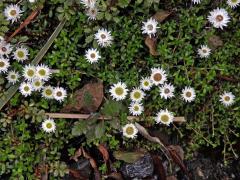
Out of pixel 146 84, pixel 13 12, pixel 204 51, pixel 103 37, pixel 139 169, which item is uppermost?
pixel 13 12

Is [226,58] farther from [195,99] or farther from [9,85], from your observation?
[9,85]

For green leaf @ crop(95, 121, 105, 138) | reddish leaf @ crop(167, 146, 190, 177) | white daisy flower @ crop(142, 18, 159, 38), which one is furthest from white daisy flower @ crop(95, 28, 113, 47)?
reddish leaf @ crop(167, 146, 190, 177)

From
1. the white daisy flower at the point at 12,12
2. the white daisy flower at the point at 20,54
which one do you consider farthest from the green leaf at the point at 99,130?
the white daisy flower at the point at 12,12

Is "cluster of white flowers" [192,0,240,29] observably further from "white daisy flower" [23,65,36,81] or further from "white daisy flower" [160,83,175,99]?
"white daisy flower" [23,65,36,81]

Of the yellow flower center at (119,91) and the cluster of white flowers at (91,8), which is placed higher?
the cluster of white flowers at (91,8)

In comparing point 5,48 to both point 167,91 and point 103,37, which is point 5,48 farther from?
point 167,91

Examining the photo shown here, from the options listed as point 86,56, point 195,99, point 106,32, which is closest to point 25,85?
point 86,56

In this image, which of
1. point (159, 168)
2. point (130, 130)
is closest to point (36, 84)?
point (130, 130)

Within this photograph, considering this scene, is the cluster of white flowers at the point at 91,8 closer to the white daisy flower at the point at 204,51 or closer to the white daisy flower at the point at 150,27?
the white daisy flower at the point at 150,27
